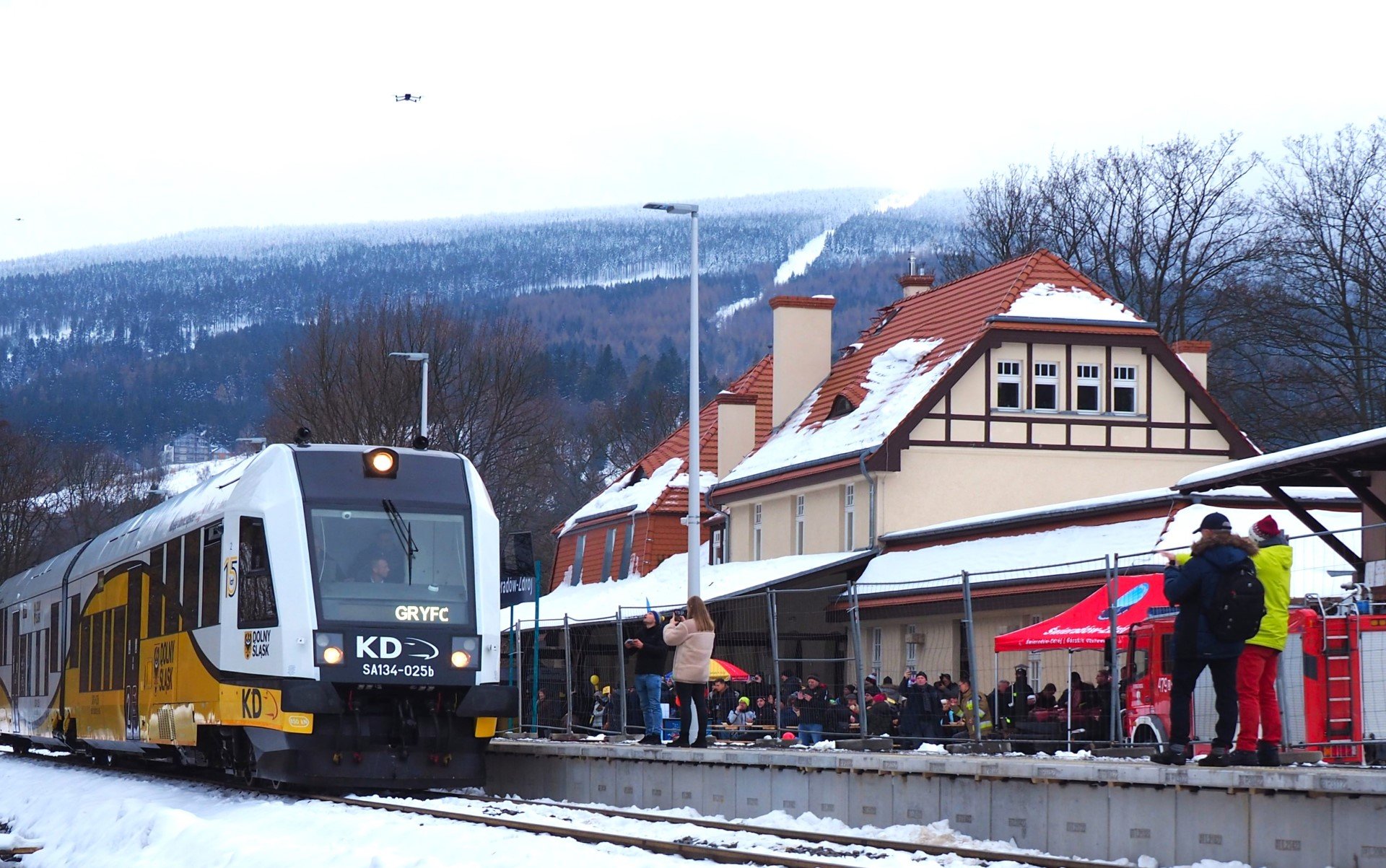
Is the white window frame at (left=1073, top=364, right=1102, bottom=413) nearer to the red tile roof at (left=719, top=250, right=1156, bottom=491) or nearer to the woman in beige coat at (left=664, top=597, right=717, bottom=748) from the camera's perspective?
the red tile roof at (left=719, top=250, right=1156, bottom=491)

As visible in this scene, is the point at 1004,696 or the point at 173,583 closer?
the point at 173,583

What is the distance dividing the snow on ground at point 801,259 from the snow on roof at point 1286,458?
16384 centimetres

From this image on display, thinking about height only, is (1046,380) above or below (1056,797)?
above

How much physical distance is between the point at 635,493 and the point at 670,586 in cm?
1049

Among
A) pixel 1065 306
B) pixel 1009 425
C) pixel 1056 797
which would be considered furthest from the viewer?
pixel 1065 306

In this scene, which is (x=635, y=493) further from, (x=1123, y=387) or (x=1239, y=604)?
(x=1239, y=604)

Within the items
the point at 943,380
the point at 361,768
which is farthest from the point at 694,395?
the point at 361,768

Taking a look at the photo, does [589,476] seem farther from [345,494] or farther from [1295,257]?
[345,494]

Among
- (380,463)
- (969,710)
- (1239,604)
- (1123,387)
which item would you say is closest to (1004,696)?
(969,710)

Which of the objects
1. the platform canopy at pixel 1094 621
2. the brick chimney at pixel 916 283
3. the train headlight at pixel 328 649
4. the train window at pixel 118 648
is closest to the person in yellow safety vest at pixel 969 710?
the platform canopy at pixel 1094 621

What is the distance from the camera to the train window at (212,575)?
18969 millimetres

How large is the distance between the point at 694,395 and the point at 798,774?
1784cm

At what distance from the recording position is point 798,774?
16.3m

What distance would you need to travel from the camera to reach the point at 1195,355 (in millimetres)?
46312
